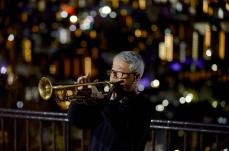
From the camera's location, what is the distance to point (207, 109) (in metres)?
30.0

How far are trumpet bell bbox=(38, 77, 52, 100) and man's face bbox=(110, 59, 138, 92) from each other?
803mm

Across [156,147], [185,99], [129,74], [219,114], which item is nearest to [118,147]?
[129,74]

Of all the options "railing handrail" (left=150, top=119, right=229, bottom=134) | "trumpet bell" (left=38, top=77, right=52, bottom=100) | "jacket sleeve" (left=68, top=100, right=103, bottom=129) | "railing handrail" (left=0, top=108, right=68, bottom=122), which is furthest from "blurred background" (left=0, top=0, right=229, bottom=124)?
"jacket sleeve" (left=68, top=100, right=103, bottom=129)

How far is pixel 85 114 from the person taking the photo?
3891mm

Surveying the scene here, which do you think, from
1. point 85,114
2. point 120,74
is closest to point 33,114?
point 85,114

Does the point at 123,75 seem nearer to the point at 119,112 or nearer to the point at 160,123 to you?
the point at 119,112

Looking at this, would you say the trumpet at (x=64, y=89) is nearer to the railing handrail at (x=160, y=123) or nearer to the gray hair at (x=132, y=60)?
the gray hair at (x=132, y=60)

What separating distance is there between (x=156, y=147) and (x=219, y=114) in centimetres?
2631

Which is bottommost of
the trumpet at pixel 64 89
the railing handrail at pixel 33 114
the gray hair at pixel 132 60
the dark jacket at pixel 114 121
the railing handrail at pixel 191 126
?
the railing handrail at pixel 191 126

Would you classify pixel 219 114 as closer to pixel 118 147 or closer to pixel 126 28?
pixel 126 28

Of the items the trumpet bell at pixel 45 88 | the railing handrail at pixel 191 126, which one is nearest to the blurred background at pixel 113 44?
the railing handrail at pixel 191 126

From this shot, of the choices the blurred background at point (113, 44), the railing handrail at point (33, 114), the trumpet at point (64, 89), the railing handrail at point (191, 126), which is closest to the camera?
the trumpet at point (64, 89)

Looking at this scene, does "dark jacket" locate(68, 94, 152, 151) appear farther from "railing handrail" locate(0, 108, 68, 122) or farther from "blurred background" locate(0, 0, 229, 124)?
→ "blurred background" locate(0, 0, 229, 124)

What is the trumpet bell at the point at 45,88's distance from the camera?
14.8 ft
